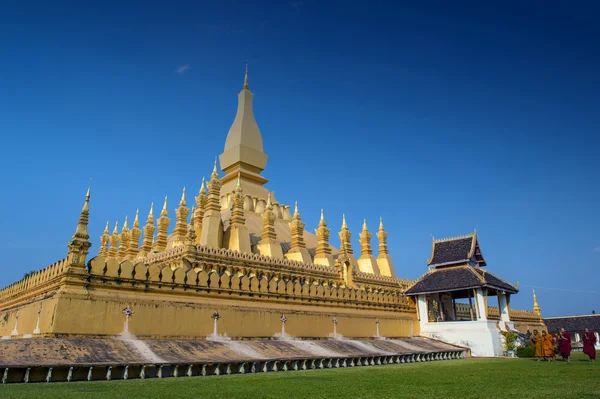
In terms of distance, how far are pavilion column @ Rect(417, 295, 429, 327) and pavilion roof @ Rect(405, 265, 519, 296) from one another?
1.91 ft

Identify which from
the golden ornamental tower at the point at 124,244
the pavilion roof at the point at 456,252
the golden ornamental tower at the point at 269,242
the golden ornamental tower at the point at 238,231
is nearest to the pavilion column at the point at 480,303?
the pavilion roof at the point at 456,252

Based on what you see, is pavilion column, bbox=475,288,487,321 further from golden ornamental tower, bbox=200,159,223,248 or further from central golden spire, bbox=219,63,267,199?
central golden spire, bbox=219,63,267,199

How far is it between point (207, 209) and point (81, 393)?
57.3 ft

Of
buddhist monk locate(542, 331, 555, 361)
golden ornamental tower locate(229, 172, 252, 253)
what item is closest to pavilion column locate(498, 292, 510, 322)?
buddhist monk locate(542, 331, 555, 361)

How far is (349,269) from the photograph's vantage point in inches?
928

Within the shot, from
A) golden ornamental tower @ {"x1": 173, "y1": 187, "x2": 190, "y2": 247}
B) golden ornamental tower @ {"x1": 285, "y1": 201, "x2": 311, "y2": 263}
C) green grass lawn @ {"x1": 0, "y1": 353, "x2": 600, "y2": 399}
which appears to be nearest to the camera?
green grass lawn @ {"x1": 0, "y1": 353, "x2": 600, "y2": 399}

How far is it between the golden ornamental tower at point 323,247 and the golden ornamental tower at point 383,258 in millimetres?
5460

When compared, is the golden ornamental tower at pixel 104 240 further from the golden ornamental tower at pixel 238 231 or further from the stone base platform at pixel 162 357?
the stone base platform at pixel 162 357

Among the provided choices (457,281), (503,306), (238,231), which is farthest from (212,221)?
(503,306)

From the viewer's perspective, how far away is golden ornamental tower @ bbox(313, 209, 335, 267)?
27734 mm

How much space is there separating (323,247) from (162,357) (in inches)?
710

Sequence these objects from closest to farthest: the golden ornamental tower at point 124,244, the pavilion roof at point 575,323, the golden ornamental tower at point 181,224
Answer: the golden ornamental tower at point 181,224
the golden ornamental tower at point 124,244
the pavilion roof at point 575,323

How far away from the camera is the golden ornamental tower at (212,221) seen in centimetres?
2381

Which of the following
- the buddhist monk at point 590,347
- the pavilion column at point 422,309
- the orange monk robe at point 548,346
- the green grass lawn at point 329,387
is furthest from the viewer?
A: the pavilion column at point 422,309
